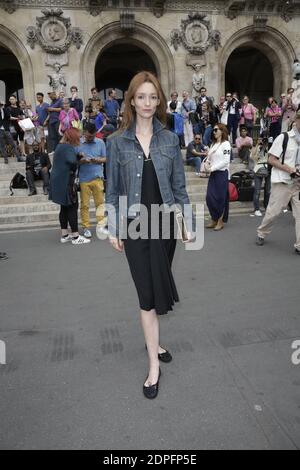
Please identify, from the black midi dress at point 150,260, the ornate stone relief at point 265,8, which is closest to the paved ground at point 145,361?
the black midi dress at point 150,260

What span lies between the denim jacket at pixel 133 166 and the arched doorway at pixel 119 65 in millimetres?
18766

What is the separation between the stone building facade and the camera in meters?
13.9

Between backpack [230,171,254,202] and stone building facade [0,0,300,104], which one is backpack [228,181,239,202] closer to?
backpack [230,171,254,202]

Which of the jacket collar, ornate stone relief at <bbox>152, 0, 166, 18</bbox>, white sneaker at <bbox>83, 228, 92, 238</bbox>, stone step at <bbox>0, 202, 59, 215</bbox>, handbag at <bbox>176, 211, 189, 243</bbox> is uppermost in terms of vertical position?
ornate stone relief at <bbox>152, 0, 166, 18</bbox>

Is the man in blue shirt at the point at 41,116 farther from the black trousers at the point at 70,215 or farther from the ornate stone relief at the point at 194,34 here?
the ornate stone relief at the point at 194,34

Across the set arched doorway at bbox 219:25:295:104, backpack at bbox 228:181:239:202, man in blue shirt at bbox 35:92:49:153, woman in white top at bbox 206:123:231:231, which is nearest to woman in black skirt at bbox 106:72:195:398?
woman in white top at bbox 206:123:231:231

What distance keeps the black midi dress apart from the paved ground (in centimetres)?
65

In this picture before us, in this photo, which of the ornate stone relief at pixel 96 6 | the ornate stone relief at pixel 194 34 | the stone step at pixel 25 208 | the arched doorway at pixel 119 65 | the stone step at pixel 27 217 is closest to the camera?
the stone step at pixel 27 217

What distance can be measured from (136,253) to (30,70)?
13878mm

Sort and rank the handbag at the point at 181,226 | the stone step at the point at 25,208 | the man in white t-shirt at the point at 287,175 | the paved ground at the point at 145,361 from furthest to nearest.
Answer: the stone step at the point at 25,208
the man in white t-shirt at the point at 287,175
the handbag at the point at 181,226
the paved ground at the point at 145,361

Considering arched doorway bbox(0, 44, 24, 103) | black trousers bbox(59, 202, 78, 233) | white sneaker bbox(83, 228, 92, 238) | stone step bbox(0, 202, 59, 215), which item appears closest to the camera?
black trousers bbox(59, 202, 78, 233)

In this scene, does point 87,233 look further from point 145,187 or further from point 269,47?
point 269,47

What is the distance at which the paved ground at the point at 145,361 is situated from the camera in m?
2.28

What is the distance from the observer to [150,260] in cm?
262
